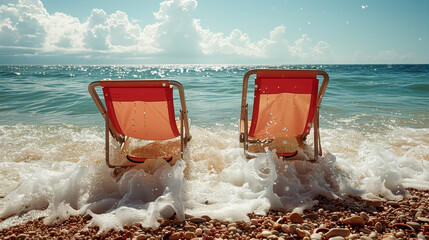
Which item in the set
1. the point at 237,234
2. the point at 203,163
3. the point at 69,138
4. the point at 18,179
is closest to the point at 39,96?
the point at 69,138

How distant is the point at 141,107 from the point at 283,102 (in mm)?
1680

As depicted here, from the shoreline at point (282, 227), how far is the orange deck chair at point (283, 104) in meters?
1.06

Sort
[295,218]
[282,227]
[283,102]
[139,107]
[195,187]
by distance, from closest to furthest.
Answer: [282,227]
[295,218]
[195,187]
[139,107]
[283,102]

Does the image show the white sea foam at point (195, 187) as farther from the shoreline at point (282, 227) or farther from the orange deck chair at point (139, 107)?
the orange deck chair at point (139, 107)

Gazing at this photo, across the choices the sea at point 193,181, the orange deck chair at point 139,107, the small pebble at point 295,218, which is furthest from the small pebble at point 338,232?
the orange deck chair at point 139,107

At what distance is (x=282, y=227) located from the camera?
212 cm

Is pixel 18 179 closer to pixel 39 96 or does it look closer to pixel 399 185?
pixel 399 185

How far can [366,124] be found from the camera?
6.65 m

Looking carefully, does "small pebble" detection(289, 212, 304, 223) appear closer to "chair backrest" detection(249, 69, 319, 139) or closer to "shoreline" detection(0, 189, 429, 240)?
"shoreline" detection(0, 189, 429, 240)

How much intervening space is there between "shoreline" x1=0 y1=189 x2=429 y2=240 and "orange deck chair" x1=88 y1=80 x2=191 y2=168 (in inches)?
43.6

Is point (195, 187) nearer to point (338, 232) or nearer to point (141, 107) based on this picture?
point (141, 107)

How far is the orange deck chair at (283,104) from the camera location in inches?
119

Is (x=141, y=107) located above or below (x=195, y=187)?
above

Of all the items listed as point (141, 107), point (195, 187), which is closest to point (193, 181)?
point (195, 187)
